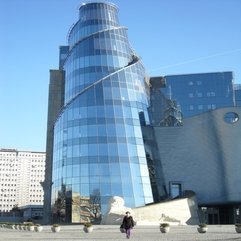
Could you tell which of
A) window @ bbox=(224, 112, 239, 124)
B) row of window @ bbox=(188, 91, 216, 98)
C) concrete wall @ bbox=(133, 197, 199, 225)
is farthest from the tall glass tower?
row of window @ bbox=(188, 91, 216, 98)

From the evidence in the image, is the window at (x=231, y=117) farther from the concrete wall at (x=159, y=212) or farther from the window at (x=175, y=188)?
the concrete wall at (x=159, y=212)

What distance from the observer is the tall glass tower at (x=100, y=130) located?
52.7 m

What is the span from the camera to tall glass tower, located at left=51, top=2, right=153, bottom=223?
5272cm

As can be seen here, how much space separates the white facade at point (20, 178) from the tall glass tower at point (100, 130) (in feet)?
386

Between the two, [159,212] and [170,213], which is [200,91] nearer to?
[170,213]

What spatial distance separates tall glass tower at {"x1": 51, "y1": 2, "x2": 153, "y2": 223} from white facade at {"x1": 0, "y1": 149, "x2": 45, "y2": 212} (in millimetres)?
117794

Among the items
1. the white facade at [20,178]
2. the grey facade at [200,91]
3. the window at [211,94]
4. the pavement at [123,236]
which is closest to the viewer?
the pavement at [123,236]

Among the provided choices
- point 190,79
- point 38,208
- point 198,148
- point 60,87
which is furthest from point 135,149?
point 38,208

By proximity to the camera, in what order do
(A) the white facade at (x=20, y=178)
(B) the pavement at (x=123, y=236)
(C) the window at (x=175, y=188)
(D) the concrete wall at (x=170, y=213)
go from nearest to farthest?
(B) the pavement at (x=123, y=236)
(D) the concrete wall at (x=170, y=213)
(C) the window at (x=175, y=188)
(A) the white facade at (x=20, y=178)

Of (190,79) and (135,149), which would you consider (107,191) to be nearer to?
(135,149)

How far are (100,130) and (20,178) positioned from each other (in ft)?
429

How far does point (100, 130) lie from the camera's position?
55.1 metres

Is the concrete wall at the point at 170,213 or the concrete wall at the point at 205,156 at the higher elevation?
the concrete wall at the point at 205,156

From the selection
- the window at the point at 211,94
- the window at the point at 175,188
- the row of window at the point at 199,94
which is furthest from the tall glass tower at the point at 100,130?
the window at the point at 211,94
